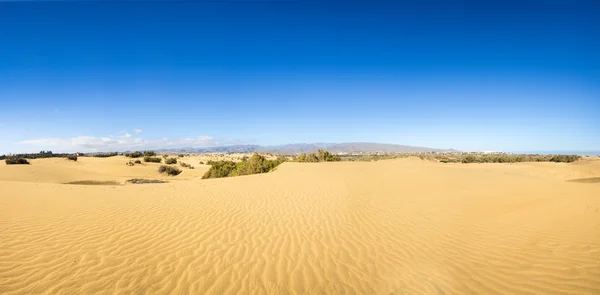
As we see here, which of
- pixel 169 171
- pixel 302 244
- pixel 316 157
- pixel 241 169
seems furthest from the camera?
pixel 316 157

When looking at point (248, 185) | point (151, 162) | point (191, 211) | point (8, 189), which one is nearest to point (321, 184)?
point (248, 185)

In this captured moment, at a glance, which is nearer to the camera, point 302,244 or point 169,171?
point 302,244

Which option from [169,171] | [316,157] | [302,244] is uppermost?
[316,157]

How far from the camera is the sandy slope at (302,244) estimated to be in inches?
172

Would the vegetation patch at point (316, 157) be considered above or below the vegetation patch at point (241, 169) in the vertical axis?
above

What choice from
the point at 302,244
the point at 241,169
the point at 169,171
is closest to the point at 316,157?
the point at 241,169

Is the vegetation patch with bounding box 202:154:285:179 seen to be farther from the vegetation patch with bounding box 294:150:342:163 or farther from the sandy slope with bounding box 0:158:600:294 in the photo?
the sandy slope with bounding box 0:158:600:294

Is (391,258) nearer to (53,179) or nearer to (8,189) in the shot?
(8,189)

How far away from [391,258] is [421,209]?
457cm

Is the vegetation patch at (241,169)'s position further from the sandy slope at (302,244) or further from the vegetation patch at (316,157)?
the sandy slope at (302,244)

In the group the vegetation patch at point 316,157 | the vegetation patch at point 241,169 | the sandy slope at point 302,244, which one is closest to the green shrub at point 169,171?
the vegetation patch at point 241,169

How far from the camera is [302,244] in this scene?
6.34 metres

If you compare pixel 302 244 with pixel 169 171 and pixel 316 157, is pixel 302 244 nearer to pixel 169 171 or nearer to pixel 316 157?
pixel 316 157

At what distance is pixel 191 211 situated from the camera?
359 inches
